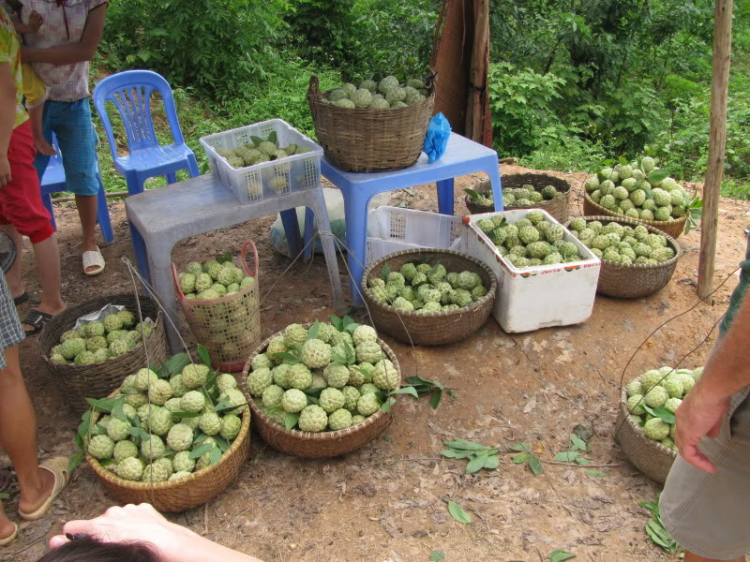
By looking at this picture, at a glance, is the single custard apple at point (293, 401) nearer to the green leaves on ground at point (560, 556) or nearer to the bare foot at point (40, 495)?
the bare foot at point (40, 495)

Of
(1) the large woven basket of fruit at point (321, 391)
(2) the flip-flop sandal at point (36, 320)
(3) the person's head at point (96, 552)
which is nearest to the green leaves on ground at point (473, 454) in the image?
(1) the large woven basket of fruit at point (321, 391)

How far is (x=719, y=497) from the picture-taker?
1.66 metres

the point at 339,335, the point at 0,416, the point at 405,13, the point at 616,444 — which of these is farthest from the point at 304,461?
the point at 405,13

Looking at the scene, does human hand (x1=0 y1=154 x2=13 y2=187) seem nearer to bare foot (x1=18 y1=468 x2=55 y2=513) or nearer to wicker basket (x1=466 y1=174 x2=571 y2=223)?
bare foot (x1=18 y1=468 x2=55 y2=513)

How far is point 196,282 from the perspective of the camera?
320 centimetres

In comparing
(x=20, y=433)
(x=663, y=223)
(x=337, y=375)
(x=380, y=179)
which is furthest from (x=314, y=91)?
(x=663, y=223)

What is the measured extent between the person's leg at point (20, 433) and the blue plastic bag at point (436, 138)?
2488 millimetres

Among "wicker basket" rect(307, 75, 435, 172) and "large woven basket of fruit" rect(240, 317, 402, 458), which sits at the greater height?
"wicker basket" rect(307, 75, 435, 172)

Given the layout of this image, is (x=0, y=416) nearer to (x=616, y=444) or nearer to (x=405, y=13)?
(x=616, y=444)

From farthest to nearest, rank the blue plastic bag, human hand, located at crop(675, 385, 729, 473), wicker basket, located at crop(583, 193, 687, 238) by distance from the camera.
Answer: wicker basket, located at crop(583, 193, 687, 238) → the blue plastic bag → human hand, located at crop(675, 385, 729, 473)

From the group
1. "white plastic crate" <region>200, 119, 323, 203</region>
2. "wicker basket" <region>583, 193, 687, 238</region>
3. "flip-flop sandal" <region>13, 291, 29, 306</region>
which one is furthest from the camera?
"wicker basket" <region>583, 193, 687, 238</region>

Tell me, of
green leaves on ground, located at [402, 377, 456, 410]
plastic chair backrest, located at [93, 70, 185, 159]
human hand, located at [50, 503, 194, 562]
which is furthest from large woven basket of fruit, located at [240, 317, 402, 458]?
plastic chair backrest, located at [93, 70, 185, 159]

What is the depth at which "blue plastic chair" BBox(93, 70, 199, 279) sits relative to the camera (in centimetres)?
432

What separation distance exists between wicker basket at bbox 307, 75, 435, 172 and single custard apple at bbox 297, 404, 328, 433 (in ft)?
5.25
